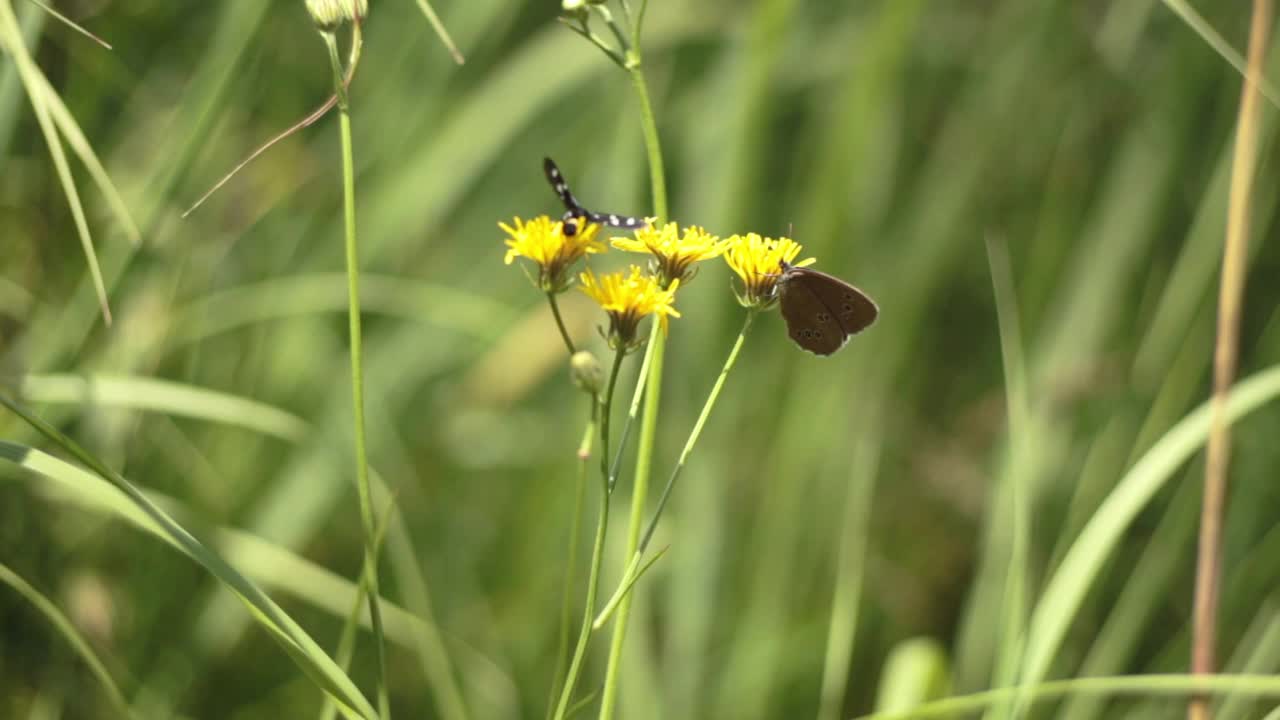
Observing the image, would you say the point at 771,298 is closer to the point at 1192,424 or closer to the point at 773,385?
the point at 1192,424

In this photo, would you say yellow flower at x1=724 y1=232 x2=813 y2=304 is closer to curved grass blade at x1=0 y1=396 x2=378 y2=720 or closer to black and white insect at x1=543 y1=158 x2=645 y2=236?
black and white insect at x1=543 y1=158 x2=645 y2=236

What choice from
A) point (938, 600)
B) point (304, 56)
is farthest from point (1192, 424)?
point (304, 56)

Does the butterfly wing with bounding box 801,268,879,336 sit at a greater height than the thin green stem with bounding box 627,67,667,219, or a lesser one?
lesser

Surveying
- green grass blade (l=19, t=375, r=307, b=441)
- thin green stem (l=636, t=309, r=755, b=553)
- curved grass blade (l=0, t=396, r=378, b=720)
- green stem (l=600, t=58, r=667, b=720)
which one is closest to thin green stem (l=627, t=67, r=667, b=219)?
green stem (l=600, t=58, r=667, b=720)

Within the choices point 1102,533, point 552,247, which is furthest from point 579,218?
point 1102,533

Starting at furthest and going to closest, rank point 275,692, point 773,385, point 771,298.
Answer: point 773,385 → point 275,692 → point 771,298

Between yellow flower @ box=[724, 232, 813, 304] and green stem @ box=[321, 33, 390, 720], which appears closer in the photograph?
green stem @ box=[321, 33, 390, 720]
